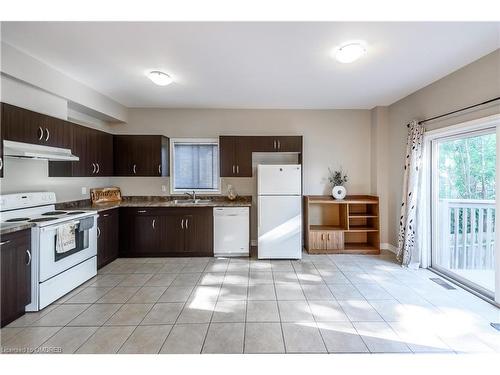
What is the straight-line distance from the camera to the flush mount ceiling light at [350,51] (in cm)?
245

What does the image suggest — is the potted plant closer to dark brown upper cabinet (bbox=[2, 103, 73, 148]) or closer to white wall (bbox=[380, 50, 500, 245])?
white wall (bbox=[380, 50, 500, 245])

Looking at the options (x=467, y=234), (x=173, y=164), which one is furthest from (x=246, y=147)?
(x=467, y=234)

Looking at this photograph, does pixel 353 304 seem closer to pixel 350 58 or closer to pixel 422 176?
pixel 422 176

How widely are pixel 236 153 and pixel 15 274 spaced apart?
10.8ft

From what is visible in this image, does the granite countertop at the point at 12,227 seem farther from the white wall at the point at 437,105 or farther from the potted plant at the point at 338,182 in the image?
the white wall at the point at 437,105

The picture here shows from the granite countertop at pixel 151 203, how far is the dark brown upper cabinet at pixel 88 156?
51 centimetres

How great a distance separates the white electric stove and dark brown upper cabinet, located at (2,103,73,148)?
663mm

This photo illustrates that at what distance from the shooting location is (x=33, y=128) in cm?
275

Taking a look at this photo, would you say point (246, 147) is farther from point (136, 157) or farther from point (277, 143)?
point (136, 157)

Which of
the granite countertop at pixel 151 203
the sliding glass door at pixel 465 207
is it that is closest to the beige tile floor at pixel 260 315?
the sliding glass door at pixel 465 207

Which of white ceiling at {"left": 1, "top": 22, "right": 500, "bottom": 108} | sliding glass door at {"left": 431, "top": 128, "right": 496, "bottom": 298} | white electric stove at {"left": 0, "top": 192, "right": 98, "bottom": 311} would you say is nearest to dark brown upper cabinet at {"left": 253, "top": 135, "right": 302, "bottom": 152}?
white ceiling at {"left": 1, "top": 22, "right": 500, "bottom": 108}

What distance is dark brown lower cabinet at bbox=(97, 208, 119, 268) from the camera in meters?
3.74

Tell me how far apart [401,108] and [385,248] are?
8.19 ft
